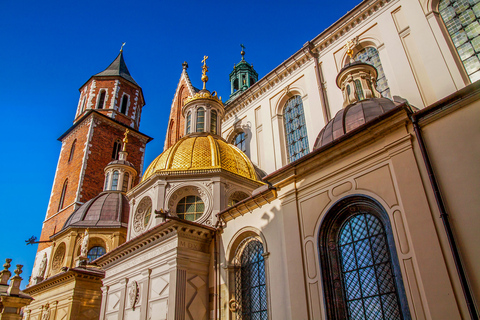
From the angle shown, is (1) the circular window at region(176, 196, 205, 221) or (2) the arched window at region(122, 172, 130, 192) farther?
(2) the arched window at region(122, 172, 130, 192)

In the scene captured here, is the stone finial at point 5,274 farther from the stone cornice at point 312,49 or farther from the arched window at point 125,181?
the stone cornice at point 312,49

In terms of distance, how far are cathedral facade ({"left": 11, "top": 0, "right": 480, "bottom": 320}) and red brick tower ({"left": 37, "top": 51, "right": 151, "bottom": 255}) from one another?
19.5 ft

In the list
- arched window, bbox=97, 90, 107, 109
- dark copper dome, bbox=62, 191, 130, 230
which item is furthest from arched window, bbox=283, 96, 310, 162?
Result: arched window, bbox=97, 90, 107, 109

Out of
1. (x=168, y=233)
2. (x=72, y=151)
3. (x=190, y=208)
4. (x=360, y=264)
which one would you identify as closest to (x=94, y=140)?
(x=72, y=151)

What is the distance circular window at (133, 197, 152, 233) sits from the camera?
13664 millimetres

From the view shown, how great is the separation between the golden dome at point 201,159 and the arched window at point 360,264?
5946 mm

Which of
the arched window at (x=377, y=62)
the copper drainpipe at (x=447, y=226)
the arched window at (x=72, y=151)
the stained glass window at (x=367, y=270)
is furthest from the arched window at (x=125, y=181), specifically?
the copper drainpipe at (x=447, y=226)

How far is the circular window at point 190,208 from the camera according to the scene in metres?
12.9

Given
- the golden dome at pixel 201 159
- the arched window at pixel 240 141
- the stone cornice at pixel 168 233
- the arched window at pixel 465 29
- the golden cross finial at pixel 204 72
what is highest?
the golden cross finial at pixel 204 72

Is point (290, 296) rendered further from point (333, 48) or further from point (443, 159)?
point (333, 48)

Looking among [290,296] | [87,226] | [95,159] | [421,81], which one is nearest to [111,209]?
[87,226]

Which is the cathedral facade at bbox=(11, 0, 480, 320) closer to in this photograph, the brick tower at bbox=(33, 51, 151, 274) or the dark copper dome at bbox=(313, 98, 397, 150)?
the dark copper dome at bbox=(313, 98, 397, 150)

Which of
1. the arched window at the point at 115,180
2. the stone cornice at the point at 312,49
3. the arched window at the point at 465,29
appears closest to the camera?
the arched window at the point at 465,29

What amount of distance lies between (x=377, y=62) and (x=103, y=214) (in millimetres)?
14738
